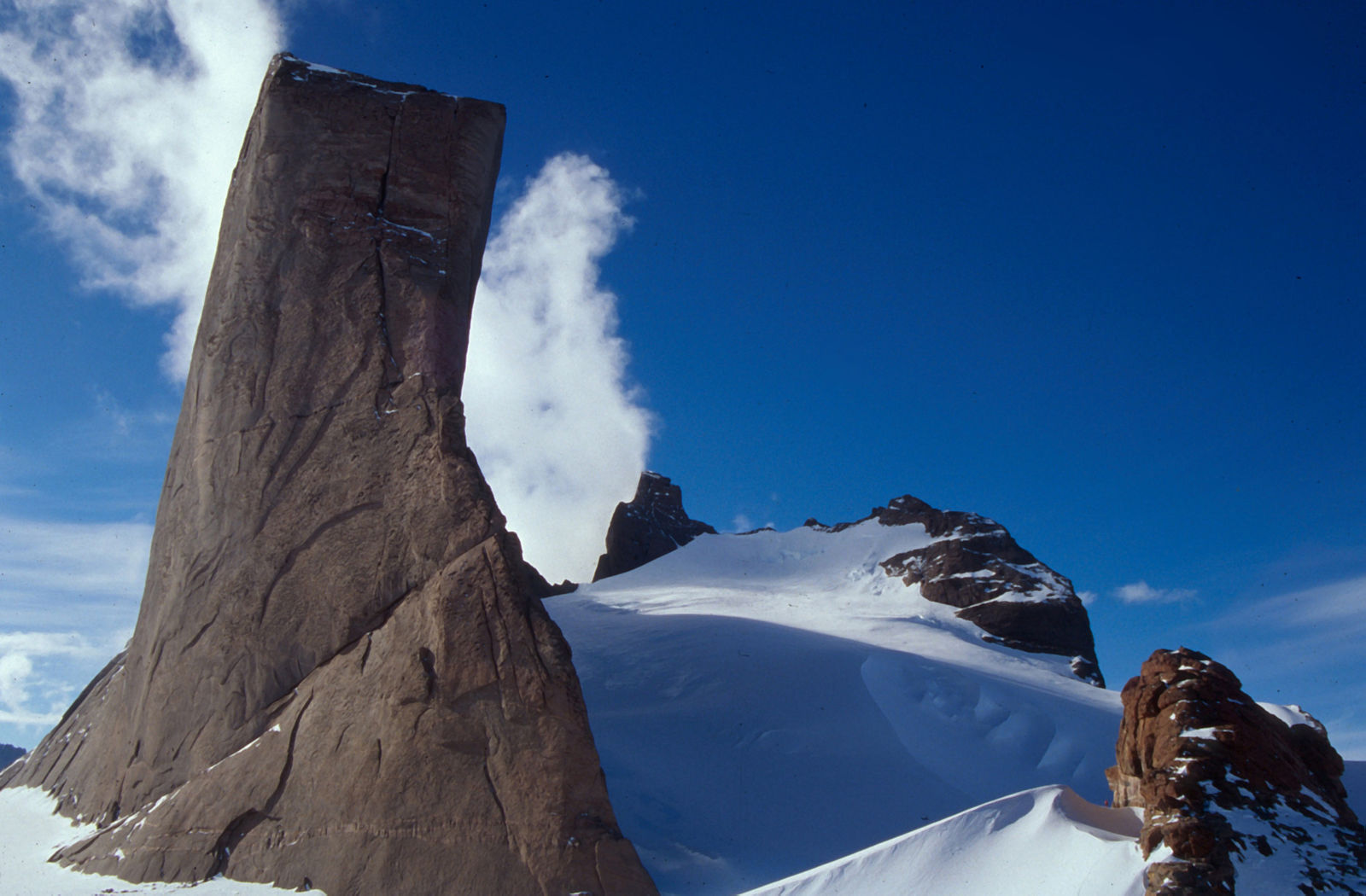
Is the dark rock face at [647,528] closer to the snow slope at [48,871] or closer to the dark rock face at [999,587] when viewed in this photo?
the dark rock face at [999,587]

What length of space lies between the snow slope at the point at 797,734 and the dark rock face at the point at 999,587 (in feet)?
26.4

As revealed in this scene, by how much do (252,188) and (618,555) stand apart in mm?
47404

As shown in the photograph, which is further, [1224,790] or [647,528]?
[647,528]

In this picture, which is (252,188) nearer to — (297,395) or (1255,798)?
(297,395)

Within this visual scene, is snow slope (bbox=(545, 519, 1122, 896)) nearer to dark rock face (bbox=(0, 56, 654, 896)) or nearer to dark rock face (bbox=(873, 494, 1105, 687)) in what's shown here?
dark rock face (bbox=(0, 56, 654, 896))

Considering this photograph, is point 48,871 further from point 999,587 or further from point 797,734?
point 999,587

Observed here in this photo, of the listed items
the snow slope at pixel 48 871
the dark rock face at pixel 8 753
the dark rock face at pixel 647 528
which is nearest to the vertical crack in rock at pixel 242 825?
the snow slope at pixel 48 871

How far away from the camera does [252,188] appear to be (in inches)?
509

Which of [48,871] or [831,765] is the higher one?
[831,765]

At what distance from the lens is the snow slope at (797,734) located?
13.7 m

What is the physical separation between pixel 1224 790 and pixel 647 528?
173ft

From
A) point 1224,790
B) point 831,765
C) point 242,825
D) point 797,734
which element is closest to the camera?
point 1224,790

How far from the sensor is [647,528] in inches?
2410

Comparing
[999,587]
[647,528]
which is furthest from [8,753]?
[999,587]
